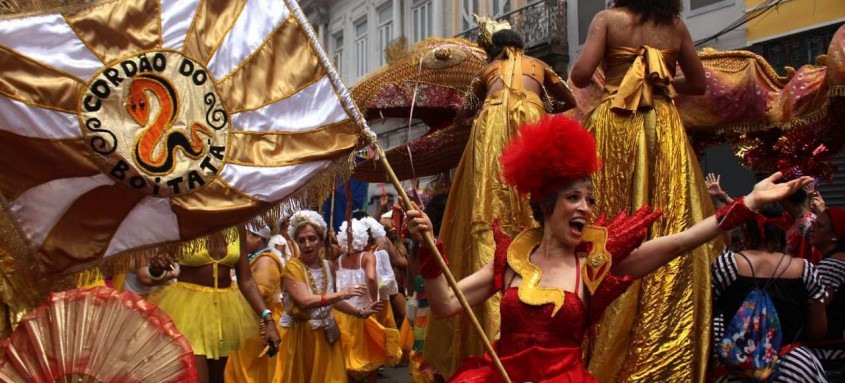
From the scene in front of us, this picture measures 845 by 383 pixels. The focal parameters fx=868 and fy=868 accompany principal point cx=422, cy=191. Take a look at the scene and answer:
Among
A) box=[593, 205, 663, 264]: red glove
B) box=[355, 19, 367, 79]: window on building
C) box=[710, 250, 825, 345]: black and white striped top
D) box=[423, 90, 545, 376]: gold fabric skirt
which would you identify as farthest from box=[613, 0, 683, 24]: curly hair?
box=[355, 19, 367, 79]: window on building

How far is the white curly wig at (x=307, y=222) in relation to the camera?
24.0 ft

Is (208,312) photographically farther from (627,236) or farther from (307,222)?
(627,236)

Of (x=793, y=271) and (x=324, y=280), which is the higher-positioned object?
(x=793, y=271)

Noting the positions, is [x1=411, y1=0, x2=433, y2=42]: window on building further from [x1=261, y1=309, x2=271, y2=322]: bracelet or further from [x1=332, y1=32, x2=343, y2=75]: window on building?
[x1=261, y1=309, x2=271, y2=322]: bracelet

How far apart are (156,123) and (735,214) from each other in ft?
7.76

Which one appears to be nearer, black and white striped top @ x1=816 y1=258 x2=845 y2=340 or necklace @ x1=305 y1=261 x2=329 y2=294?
black and white striped top @ x1=816 y1=258 x2=845 y2=340

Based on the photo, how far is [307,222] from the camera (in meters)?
7.31

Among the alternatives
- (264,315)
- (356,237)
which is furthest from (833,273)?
(356,237)

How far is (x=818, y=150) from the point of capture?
5.91m

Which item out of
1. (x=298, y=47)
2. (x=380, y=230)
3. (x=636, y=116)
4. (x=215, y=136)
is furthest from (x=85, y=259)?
(x=380, y=230)

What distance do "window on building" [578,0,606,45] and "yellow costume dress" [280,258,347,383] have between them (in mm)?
12715

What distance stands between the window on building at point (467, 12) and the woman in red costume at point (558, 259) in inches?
774

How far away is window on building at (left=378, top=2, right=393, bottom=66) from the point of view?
26906mm

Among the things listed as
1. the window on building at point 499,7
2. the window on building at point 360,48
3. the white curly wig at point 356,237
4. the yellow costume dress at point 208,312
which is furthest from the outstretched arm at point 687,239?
the window on building at point 360,48
